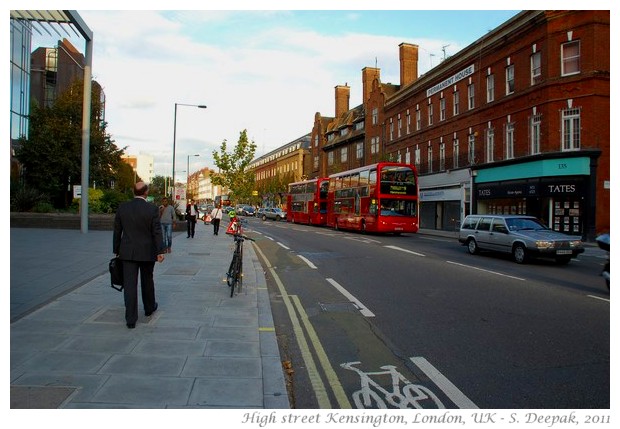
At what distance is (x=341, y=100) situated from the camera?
6956cm

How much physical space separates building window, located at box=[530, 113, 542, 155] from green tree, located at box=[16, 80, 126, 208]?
2519 centimetres

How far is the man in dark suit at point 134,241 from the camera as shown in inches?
250

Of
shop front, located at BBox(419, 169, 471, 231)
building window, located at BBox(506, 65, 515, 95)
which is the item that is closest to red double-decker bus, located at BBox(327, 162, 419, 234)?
building window, located at BBox(506, 65, 515, 95)

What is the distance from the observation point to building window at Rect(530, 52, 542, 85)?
91.1ft

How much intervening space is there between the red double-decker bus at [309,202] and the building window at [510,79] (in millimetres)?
14825

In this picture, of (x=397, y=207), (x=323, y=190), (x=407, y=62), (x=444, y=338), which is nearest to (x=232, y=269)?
(x=444, y=338)

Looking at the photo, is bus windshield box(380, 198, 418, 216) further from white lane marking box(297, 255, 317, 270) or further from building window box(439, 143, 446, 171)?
white lane marking box(297, 255, 317, 270)

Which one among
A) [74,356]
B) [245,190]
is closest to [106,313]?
[74,356]

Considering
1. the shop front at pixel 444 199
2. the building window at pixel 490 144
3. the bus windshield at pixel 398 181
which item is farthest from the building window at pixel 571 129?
the shop front at pixel 444 199

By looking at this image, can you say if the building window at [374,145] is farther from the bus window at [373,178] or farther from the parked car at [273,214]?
the bus window at [373,178]

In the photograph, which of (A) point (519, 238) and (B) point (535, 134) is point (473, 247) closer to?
(A) point (519, 238)

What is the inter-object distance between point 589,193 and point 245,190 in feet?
70.2
